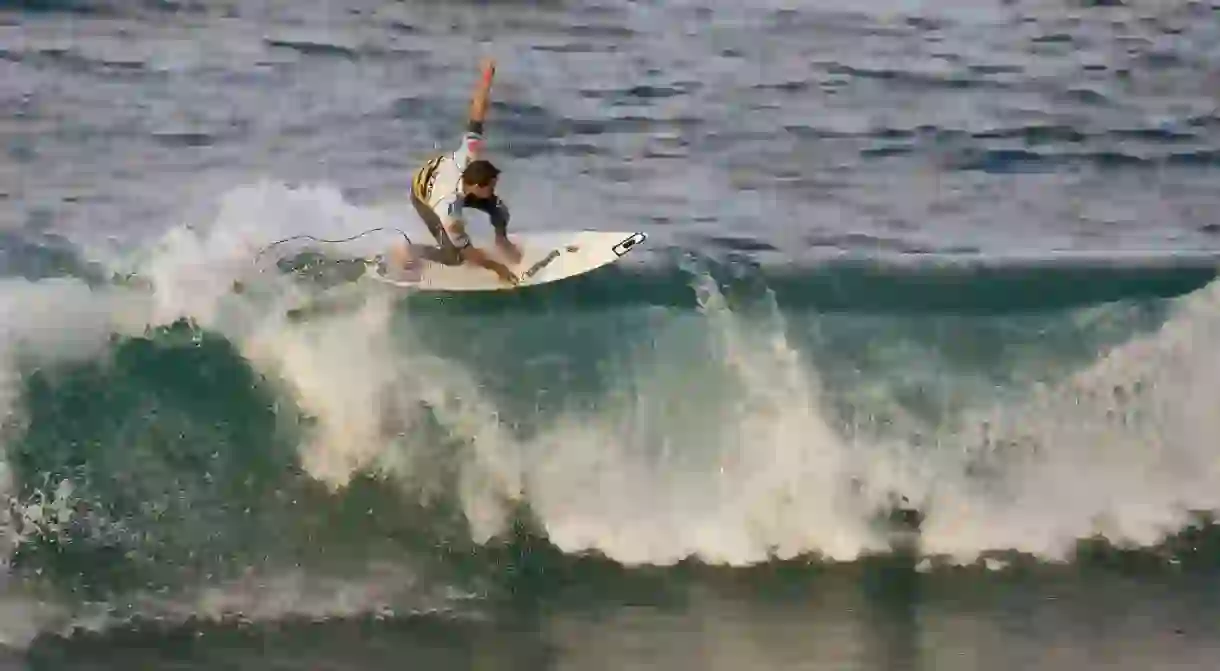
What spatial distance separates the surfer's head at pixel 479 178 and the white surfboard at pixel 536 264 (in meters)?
0.22

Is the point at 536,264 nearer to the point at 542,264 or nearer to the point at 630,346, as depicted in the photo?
the point at 542,264

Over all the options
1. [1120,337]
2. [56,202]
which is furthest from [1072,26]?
[56,202]

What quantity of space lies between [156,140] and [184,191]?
0.70ft

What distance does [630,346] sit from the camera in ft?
9.91

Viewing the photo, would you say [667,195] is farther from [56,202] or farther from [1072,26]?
[56,202]

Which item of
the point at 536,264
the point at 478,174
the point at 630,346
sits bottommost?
the point at 630,346

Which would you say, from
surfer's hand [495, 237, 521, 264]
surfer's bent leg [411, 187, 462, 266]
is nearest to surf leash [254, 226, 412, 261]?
surfer's bent leg [411, 187, 462, 266]

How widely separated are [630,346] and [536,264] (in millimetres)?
397

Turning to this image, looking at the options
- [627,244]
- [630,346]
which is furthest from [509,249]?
[630,346]

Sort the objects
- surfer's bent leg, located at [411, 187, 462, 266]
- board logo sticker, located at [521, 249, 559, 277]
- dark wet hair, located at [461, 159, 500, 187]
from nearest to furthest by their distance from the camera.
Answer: dark wet hair, located at [461, 159, 500, 187], surfer's bent leg, located at [411, 187, 462, 266], board logo sticker, located at [521, 249, 559, 277]

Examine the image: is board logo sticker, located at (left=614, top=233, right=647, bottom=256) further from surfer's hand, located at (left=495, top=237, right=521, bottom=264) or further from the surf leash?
the surf leash

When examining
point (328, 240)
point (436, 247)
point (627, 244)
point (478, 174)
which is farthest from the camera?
point (328, 240)

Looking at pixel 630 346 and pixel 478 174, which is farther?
pixel 630 346

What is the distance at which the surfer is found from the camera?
2471mm
